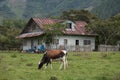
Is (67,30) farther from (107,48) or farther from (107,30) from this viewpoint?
(107,48)

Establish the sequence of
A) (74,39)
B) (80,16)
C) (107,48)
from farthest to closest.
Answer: (80,16) < (74,39) < (107,48)

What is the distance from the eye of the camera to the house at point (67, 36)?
58812mm

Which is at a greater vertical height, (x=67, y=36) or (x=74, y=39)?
(x=67, y=36)

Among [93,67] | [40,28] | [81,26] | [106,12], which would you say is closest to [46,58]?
[93,67]

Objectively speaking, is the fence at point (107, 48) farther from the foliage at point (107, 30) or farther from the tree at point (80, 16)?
the tree at point (80, 16)

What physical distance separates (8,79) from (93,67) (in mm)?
8420

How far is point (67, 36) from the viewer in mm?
61562

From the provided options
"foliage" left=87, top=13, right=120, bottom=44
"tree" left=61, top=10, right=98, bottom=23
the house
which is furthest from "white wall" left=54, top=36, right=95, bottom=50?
"tree" left=61, top=10, right=98, bottom=23

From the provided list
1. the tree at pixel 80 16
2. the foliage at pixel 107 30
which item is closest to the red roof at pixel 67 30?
the foliage at pixel 107 30

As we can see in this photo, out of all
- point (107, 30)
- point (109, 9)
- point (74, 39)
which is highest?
point (109, 9)

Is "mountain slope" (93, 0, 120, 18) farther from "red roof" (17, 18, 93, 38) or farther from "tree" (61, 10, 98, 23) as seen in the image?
"red roof" (17, 18, 93, 38)

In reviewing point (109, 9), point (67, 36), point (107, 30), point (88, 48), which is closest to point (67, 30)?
point (67, 36)

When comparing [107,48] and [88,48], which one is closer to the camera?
[107,48]

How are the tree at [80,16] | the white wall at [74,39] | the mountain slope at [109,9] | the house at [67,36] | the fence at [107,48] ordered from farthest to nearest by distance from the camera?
the mountain slope at [109,9] < the tree at [80,16] < the white wall at [74,39] < the house at [67,36] < the fence at [107,48]
